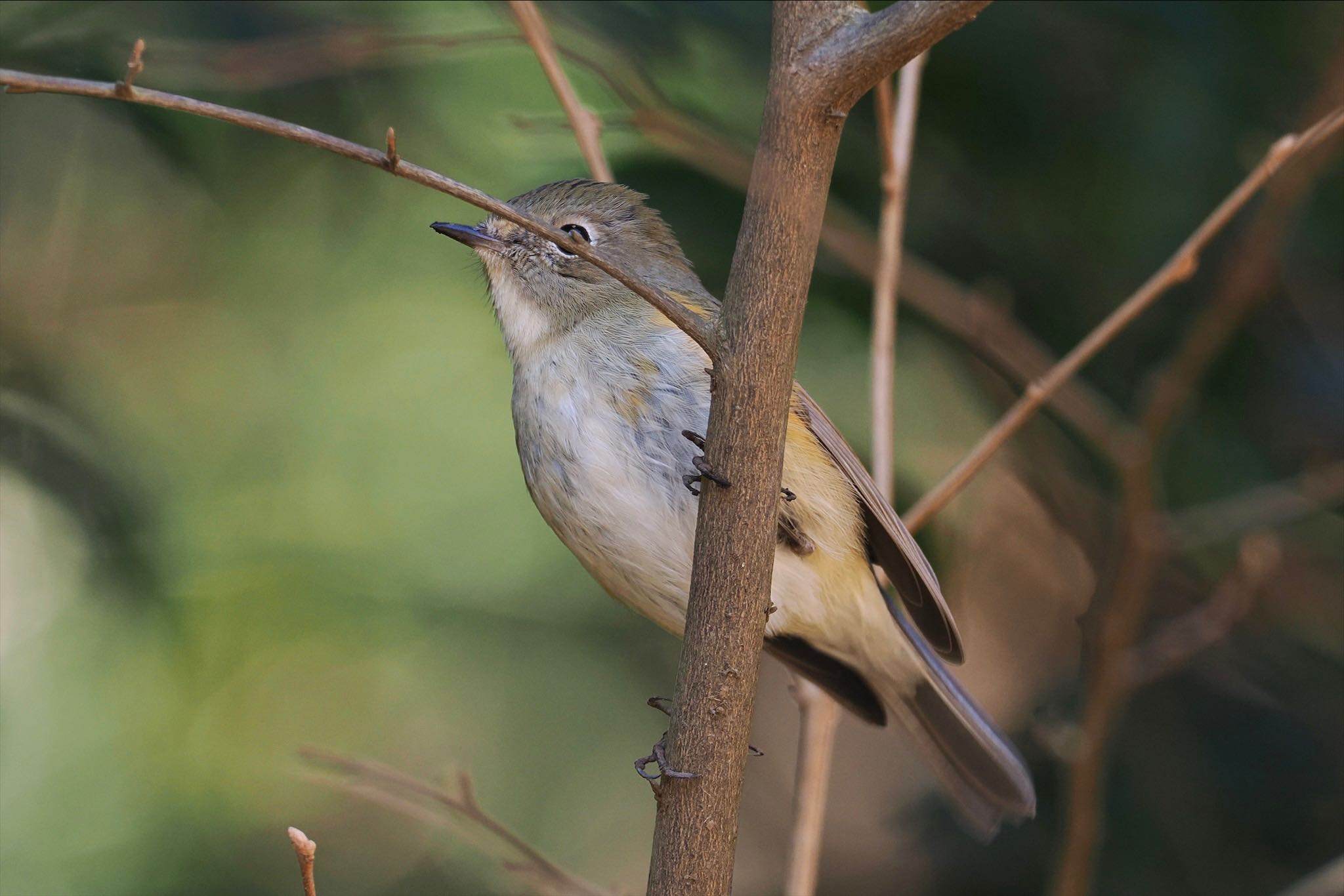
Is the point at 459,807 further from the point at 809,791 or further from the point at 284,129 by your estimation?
the point at 284,129

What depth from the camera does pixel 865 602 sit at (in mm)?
2799

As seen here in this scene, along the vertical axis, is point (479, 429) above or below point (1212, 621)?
above

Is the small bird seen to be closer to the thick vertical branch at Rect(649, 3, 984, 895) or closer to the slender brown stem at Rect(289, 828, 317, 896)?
the thick vertical branch at Rect(649, 3, 984, 895)

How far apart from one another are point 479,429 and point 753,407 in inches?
98.8

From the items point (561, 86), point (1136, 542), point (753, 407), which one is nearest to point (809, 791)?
point (1136, 542)

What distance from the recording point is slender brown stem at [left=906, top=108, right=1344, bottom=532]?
221cm

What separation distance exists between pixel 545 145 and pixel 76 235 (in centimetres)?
134

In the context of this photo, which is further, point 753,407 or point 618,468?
point 618,468

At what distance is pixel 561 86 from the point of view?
8.68 feet

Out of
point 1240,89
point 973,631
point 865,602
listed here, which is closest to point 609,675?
point 973,631

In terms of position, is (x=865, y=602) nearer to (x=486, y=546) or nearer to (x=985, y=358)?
(x=985, y=358)

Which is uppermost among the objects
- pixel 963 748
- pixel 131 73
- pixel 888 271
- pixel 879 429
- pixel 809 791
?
pixel 888 271

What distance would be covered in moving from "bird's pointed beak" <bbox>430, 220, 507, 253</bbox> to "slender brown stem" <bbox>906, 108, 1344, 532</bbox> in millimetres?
1030

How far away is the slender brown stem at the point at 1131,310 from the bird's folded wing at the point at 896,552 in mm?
85
